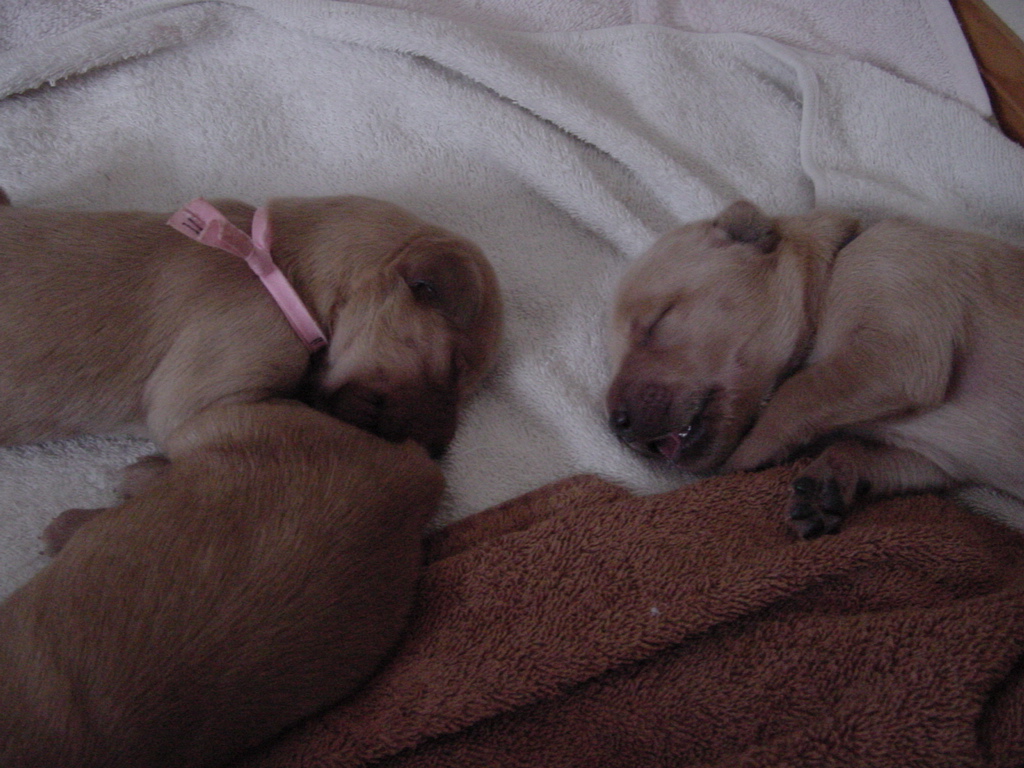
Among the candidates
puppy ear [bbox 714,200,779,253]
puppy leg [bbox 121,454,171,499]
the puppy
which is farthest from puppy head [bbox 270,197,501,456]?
puppy ear [bbox 714,200,779,253]

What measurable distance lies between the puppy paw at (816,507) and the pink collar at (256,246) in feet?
4.11

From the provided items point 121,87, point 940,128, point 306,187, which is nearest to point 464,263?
point 306,187

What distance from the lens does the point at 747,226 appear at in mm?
2193

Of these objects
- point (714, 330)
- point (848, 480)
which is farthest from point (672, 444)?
point (848, 480)

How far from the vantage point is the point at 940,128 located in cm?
261

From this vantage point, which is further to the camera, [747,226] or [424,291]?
[747,226]

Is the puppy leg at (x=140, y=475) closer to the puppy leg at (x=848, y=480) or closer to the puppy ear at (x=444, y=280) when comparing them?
the puppy ear at (x=444, y=280)

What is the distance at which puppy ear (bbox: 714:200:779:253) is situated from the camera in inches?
86.4

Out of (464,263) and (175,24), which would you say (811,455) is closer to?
(464,263)

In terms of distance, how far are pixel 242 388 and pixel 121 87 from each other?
1.45 m

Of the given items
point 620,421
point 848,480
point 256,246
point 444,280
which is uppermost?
point 256,246

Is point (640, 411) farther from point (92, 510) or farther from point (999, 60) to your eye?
point (999, 60)

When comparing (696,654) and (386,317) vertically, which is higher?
(386,317)

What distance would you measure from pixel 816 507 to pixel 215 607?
1360 millimetres
